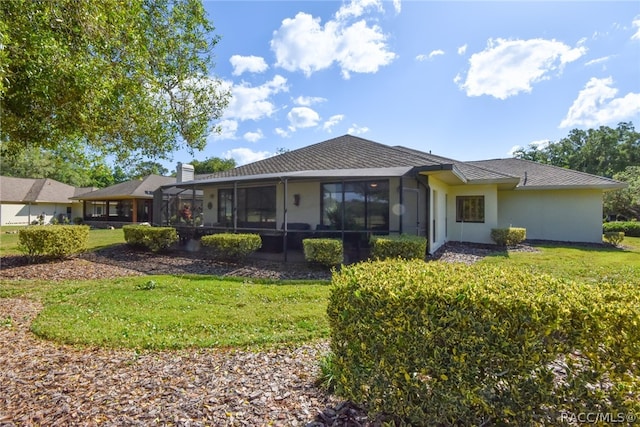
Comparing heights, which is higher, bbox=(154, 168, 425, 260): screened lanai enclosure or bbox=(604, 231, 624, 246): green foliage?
bbox=(154, 168, 425, 260): screened lanai enclosure

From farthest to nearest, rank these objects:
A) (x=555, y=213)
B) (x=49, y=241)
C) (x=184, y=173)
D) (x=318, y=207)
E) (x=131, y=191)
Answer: (x=131, y=191), (x=555, y=213), (x=184, y=173), (x=318, y=207), (x=49, y=241)

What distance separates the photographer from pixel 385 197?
10.5 meters

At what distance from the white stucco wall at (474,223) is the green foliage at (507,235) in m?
0.66

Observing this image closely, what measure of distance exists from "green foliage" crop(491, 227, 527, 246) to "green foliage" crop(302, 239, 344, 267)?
26.7ft

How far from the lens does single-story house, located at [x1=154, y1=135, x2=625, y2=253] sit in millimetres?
10453

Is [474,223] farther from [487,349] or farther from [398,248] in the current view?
[487,349]

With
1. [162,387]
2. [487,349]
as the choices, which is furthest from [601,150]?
[162,387]

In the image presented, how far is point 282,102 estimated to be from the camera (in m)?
17.7

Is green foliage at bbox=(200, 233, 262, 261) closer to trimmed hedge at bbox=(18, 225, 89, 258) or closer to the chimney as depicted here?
trimmed hedge at bbox=(18, 225, 89, 258)

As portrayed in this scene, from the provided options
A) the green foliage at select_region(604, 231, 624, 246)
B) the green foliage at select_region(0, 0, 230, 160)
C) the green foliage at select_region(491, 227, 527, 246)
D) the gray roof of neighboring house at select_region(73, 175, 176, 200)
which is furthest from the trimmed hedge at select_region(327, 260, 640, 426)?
the gray roof of neighboring house at select_region(73, 175, 176, 200)

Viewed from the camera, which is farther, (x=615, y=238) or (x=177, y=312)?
(x=615, y=238)

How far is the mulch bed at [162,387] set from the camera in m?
2.39

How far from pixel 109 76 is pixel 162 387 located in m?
4.91

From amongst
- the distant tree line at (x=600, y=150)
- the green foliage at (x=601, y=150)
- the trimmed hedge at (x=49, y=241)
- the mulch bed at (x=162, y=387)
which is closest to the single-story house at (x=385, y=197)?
the trimmed hedge at (x=49, y=241)
